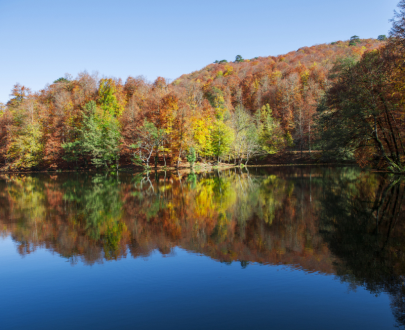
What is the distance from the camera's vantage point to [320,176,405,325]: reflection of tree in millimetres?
5027

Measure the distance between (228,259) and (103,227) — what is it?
Result: 15.5ft

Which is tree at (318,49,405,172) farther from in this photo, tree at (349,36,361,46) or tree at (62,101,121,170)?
tree at (349,36,361,46)

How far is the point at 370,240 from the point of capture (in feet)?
23.0

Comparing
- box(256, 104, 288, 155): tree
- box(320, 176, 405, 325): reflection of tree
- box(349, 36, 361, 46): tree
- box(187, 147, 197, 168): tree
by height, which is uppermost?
box(349, 36, 361, 46): tree

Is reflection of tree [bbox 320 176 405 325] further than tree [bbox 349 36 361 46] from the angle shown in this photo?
No

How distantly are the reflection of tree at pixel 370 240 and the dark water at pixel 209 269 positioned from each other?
26 mm

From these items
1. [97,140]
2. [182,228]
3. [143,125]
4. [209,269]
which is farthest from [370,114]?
[97,140]

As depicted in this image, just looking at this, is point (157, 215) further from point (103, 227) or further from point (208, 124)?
point (208, 124)

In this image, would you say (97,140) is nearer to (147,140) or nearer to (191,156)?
(147,140)

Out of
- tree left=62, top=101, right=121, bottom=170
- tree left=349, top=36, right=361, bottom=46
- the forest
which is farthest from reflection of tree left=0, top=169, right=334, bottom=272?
tree left=349, top=36, right=361, bottom=46

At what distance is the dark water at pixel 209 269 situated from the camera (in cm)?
427

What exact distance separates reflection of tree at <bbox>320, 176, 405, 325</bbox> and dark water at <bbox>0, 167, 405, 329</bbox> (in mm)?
26

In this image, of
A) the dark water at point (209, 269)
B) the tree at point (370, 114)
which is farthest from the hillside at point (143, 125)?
the dark water at point (209, 269)

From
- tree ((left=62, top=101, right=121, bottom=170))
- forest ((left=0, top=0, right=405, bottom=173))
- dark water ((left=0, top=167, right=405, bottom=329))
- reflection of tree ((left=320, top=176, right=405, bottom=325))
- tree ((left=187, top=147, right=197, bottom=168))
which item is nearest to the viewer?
dark water ((left=0, top=167, right=405, bottom=329))
